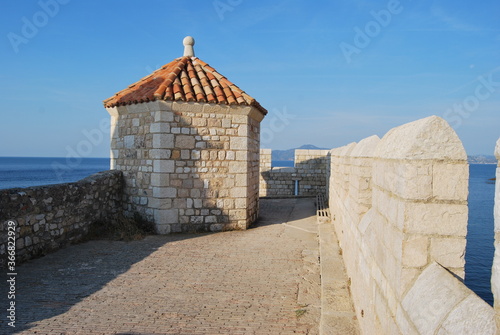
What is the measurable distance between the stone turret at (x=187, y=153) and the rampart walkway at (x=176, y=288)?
94 centimetres

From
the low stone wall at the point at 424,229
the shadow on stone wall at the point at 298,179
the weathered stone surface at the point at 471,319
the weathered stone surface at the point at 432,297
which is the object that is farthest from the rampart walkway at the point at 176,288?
the shadow on stone wall at the point at 298,179

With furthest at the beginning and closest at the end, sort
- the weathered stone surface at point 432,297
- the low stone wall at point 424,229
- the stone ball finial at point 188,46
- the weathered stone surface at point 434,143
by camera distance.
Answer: the stone ball finial at point 188,46
the weathered stone surface at point 434,143
the low stone wall at point 424,229
the weathered stone surface at point 432,297

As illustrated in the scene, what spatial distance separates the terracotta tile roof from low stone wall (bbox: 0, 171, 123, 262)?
220 centimetres

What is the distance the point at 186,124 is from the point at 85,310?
206 inches

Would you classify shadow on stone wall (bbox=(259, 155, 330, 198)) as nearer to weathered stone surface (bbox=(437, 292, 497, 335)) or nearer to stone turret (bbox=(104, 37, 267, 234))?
stone turret (bbox=(104, 37, 267, 234))

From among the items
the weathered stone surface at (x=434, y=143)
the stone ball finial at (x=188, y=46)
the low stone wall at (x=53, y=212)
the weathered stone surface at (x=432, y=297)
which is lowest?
the low stone wall at (x=53, y=212)

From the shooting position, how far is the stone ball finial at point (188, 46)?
11.1 m

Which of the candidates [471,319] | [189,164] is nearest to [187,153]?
[189,164]

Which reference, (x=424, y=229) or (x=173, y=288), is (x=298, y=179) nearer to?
(x=173, y=288)

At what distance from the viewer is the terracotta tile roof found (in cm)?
892

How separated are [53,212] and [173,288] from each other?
3291 mm

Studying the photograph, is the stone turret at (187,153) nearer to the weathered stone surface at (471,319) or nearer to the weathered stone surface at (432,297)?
the weathered stone surface at (432,297)

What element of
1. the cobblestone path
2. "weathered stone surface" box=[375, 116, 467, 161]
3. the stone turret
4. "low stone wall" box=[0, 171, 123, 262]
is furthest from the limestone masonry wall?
"weathered stone surface" box=[375, 116, 467, 161]

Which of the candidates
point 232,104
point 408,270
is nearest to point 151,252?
point 232,104
